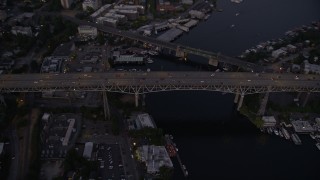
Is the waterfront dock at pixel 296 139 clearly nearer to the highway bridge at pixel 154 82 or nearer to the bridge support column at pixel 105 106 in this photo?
the highway bridge at pixel 154 82

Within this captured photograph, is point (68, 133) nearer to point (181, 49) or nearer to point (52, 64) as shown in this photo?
point (52, 64)

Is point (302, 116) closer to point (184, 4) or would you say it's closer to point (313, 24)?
point (313, 24)

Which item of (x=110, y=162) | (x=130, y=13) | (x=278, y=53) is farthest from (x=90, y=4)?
(x=110, y=162)

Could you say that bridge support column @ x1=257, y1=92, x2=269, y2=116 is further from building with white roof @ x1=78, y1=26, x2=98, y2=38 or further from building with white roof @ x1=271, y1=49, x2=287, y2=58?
building with white roof @ x1=78, y1=26, x2=98, y2=38

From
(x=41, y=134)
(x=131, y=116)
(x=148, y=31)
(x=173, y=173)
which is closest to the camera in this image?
A: (x=173, y=173)

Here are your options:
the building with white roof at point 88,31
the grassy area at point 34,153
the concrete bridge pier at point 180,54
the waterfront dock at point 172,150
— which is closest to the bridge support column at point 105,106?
the waterfront dock at point 172,150

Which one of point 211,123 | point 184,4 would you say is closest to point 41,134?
point 211,123

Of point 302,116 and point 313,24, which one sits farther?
point 313,24
